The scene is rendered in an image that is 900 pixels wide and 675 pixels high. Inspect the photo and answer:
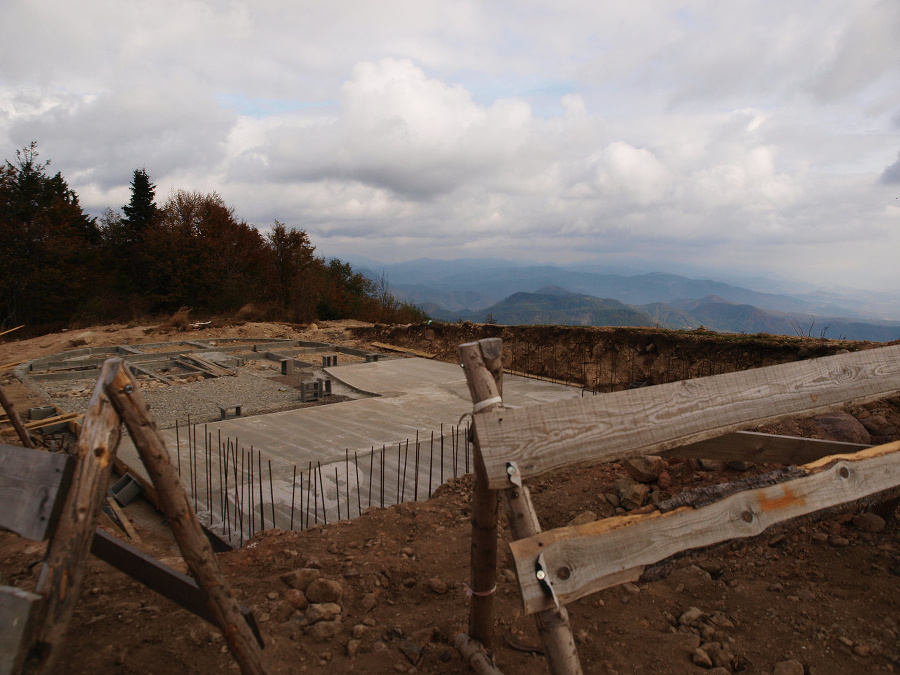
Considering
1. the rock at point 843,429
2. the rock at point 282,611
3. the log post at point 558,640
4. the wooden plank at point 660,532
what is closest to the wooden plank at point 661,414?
the wooden plank at point 660,532

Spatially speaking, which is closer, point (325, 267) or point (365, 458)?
point (365, 458)

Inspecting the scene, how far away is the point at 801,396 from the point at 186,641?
3.09 meters

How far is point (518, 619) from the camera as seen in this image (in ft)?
9.04

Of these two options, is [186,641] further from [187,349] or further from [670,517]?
[187,349]

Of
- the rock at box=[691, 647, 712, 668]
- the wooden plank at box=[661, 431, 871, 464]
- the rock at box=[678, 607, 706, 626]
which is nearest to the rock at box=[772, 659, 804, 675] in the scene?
the rock at box=[691, 647, 712, 668]

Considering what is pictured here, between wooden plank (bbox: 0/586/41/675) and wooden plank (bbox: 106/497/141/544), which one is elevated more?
wooden plank (bbox: 0/586/41/675)

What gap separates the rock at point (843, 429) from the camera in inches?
166

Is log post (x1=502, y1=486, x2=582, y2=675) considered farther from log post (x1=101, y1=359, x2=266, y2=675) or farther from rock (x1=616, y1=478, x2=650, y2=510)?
rock (x1=616, y1=478, x2=650, y2=510)

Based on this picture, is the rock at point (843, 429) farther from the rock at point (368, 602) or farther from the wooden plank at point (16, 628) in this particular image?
the wooden plank at point (16, 628)

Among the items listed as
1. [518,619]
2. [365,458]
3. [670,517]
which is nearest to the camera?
[670,517]

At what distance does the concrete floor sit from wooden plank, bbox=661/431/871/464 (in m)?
2.01

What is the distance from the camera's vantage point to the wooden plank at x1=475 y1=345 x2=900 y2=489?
185cm

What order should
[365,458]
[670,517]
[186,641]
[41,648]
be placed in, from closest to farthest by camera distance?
[41,648] < [670,517] < [186,641] < [365,458]

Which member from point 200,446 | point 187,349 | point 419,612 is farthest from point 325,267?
point 419,612
